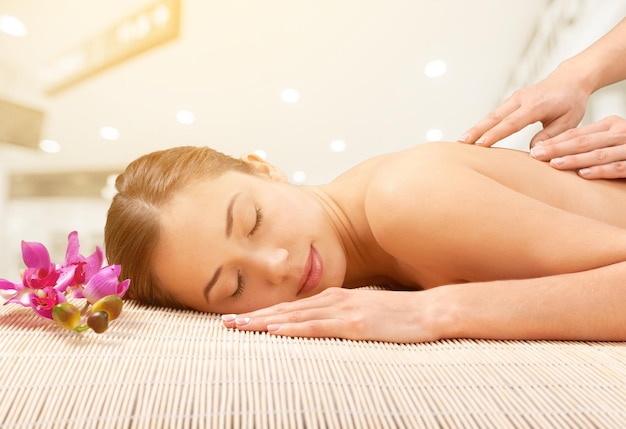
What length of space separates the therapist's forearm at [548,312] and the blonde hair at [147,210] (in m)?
0.58

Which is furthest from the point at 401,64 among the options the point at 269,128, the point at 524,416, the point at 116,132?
the point at 524,416

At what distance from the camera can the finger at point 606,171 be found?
112cm

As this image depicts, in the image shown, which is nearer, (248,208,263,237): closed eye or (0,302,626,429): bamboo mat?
(0,302,626,429): bamboo mat

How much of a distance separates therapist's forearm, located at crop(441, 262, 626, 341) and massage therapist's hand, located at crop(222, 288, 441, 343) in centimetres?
4

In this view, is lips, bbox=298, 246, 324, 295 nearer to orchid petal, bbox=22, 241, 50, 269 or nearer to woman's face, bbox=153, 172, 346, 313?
woman's face, bbox=153, 172, 346, 313

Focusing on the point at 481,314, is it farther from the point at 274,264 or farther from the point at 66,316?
the point at 66,316

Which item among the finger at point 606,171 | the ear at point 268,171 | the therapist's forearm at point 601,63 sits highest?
the therapist's forearm at point 601,63

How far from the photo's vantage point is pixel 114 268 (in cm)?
81

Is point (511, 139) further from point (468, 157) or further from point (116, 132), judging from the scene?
point (116, 132)

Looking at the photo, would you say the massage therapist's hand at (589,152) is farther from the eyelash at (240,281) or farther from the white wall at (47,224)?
the white wall at (47,224)

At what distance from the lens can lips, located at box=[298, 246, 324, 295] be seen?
38.9 inches

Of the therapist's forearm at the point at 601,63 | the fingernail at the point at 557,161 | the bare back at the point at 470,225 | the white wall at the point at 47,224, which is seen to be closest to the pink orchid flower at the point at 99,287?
the bare back at the point at 470,225

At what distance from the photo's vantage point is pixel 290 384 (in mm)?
487

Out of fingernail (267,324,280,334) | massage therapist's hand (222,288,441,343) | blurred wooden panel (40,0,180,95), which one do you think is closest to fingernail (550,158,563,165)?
massage therapist's hand (222,288,441,343)
